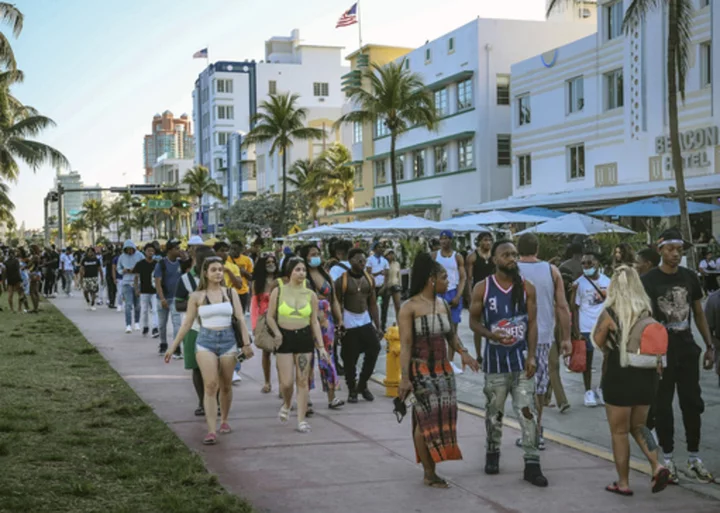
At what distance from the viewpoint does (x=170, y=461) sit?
724cm

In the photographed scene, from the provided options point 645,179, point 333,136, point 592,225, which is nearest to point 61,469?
point 592,225

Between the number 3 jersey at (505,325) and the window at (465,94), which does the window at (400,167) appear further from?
the number 3 jersey at (505,325)

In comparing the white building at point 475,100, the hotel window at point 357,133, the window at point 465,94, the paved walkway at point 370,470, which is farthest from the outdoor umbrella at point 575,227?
the hotel window at point 357,133

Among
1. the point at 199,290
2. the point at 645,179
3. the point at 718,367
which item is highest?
the point at 645,179

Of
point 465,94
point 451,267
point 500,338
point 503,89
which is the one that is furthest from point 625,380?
point 465,94

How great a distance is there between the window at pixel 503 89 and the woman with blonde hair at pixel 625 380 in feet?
123

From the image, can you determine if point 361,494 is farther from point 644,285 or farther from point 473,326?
point 644,285

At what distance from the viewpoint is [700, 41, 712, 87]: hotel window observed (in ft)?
92.7

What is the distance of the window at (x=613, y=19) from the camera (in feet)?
107

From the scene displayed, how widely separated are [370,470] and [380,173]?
4712cm

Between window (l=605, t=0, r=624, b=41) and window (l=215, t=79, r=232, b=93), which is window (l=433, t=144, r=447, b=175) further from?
window (l=215, t=79, r=232, b=93)

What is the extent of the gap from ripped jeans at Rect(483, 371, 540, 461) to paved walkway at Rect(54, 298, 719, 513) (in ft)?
0.86

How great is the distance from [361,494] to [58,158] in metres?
34.0

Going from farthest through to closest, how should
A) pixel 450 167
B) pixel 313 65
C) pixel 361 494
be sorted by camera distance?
1. pixel 313 65
2. pixel 450 167
3. pixel 361 494
